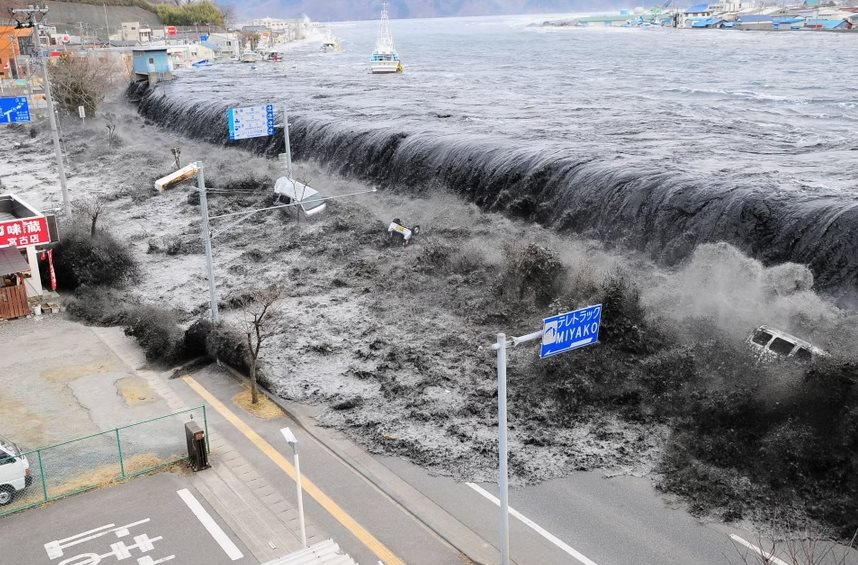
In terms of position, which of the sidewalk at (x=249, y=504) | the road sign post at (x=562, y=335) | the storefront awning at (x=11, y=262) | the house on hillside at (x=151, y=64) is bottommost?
the sidewalk at (x=249, y=504)

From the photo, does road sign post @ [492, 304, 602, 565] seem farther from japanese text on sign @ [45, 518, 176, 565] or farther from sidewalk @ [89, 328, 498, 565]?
japanese text on sign @ [45, 518, 176, 565]

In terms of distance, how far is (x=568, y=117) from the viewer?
191 ft

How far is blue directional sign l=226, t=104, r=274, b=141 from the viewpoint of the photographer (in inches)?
1458

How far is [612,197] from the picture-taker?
35.9m

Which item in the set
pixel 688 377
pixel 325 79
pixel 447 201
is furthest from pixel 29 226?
pixel 325 79

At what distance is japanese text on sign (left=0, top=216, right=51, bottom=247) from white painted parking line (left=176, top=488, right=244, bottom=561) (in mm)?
16091

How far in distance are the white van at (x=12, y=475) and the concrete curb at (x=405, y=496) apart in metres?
6.98

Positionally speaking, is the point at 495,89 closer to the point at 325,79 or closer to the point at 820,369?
the point at 325,79

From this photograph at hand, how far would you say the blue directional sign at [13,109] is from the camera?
3344cm

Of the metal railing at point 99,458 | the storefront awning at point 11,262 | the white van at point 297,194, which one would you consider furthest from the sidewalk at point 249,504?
the white van at point 297,194

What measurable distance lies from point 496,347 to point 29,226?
76.9ft

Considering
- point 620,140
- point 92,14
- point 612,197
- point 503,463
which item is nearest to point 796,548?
point 503,463

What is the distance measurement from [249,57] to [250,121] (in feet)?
341

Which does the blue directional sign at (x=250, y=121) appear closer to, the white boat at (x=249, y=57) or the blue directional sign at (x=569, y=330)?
the blue directional sign at (x=569, y=330)
